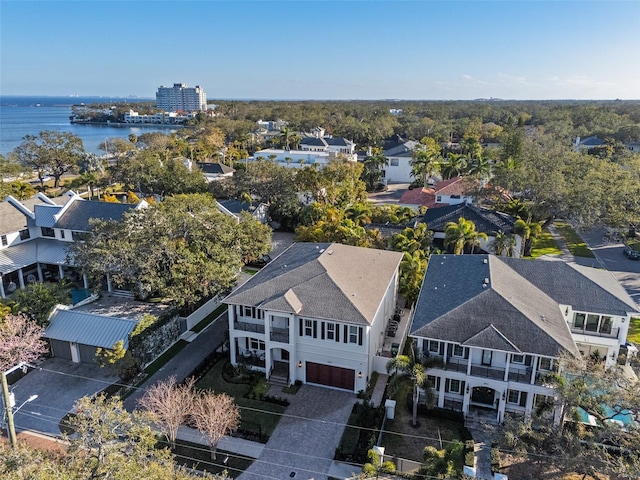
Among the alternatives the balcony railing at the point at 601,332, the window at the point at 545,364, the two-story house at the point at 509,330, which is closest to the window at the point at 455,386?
the two-story house at the point at 509,330

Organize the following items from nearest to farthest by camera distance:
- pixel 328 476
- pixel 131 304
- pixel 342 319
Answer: pixel 328 476 → pixel 342 319 → pixel 131 304

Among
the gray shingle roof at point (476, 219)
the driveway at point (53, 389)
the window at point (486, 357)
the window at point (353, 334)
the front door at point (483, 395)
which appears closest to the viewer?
the driveway at point (53, 389)

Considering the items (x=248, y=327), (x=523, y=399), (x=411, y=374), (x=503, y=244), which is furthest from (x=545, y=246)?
(x=248, y=327)

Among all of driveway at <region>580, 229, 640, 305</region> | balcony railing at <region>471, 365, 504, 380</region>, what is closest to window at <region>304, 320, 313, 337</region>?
balcony railing at <region>471, 365, 504, 380</region>

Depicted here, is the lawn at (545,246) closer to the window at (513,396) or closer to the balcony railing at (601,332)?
the balcony railing at (601,332)

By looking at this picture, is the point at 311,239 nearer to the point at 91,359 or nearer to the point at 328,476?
the point at 91,359

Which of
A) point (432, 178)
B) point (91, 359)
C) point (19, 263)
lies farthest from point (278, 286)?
point (432, 178)

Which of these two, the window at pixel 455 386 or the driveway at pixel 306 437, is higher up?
the window at pixel 455 386
